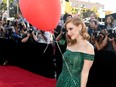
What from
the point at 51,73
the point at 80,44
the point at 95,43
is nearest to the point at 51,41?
the point at 51,73

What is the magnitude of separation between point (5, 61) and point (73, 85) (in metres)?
5.66

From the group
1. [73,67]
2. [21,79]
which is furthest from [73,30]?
[21,79]

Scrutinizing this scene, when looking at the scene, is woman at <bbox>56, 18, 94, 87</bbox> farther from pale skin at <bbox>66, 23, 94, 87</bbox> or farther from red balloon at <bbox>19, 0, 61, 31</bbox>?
red balloon at <bbox>19, 0, 61, 31</bbox>

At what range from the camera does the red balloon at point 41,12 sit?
3.14 m

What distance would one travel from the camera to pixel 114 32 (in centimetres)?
502

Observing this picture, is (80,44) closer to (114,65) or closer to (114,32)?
(114,65)

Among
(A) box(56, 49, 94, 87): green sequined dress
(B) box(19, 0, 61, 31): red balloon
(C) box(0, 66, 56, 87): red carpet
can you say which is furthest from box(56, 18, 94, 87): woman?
(C) box(0, 66, 56, 87): red carpet

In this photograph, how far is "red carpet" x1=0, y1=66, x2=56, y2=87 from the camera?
221 inches

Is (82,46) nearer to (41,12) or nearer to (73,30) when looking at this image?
(73,30)

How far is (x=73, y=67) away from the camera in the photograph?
2312 mm

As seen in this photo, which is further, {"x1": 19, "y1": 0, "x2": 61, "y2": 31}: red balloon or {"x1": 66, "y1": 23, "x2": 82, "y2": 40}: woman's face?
{"x1": 19, "y1": 0, "x2": 61, "y2": 31}: red balloon

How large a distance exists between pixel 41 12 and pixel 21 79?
10.6ft

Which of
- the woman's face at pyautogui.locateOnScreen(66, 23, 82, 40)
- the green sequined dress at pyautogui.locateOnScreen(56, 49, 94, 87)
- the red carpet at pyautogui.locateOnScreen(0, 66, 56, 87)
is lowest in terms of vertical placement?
the red carpet at pyautogui.locateOnScreen(0, 66, 56, 87)

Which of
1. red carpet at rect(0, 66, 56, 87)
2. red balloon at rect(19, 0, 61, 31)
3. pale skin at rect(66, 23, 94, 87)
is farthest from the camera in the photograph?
red carpet at rect(0, 66, 56, 87)
